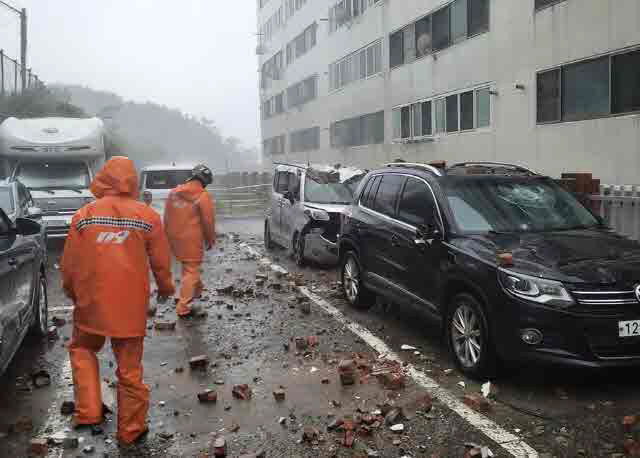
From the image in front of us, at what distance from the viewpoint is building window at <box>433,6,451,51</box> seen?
19.7m

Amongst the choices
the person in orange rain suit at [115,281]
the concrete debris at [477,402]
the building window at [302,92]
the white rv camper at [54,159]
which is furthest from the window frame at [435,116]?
the person in orange rain suit at [115,281]

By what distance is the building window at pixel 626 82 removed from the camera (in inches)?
496

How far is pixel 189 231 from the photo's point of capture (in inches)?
311

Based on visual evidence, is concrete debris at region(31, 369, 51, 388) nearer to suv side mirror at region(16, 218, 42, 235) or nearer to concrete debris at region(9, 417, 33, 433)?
concrete debris at region(9, 417, 33, 433)

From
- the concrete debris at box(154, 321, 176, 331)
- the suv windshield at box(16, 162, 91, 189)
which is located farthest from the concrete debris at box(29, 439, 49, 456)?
the suv windshield at box(16, 162, 91, 189)

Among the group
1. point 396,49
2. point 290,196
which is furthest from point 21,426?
point 396,49

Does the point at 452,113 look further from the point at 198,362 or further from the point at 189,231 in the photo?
the point at 198,362

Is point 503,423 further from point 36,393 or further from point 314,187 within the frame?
point 314,187

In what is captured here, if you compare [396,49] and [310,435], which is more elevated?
[396,49]

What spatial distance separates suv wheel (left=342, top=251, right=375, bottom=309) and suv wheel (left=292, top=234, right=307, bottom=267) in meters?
3.15

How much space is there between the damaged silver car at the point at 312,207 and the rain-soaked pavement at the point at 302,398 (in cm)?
353

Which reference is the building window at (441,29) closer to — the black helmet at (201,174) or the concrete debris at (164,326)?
the black helmet at (201,174)

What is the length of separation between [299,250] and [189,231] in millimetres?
4021

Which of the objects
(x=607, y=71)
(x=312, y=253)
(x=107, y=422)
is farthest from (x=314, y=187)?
(x=107, y=422)
